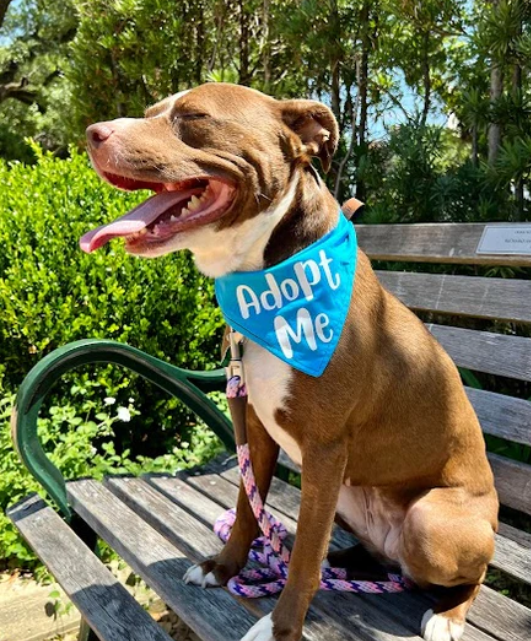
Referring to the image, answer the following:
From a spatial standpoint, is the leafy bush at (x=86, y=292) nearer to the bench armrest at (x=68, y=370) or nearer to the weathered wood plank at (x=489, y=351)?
the bench armrest at (x=68, y=370)

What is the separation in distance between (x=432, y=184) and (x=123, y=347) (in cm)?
194

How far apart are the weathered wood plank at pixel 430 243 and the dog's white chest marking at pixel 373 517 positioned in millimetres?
1101

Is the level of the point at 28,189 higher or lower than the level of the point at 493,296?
higher

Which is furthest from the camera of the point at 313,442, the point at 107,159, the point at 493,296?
the point at 493,296

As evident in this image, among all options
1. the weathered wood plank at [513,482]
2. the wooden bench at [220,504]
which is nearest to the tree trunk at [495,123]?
the wooden bench at [220,504]

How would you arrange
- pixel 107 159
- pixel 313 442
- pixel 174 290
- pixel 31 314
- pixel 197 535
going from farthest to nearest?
pixel 174 290, pixel 31 314, pixel 197 535, pixel 313 442, pixel 107 159

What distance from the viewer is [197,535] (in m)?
2.39

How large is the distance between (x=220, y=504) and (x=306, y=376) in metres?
1.17

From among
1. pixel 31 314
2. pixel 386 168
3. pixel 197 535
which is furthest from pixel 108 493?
pixel 386 168

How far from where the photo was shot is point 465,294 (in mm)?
2779

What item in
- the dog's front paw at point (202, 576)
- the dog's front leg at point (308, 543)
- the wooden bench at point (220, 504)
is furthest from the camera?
the dog's front paw at point (202, 576)

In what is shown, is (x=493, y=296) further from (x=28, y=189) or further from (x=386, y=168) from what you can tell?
(x=28, y=189)

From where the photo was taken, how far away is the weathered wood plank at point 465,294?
2580 millimetres

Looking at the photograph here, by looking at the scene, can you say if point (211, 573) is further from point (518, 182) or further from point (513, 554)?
point (518, 182)
